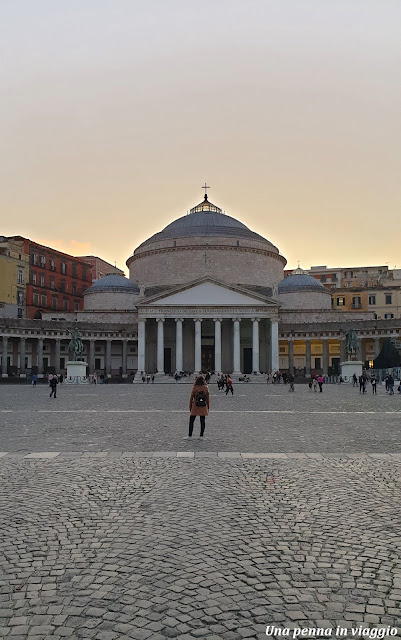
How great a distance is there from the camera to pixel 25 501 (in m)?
7.13

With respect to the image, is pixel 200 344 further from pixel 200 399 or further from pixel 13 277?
pixel 200 399

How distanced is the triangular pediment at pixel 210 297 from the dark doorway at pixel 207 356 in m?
6.57

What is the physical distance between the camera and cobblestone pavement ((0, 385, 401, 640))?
12.9ft

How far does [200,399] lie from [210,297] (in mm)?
50937

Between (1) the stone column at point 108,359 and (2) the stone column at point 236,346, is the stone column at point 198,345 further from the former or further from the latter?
(1) the stone column at point 108,359

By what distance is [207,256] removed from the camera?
7450 cm

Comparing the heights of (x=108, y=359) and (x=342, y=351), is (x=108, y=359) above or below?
below

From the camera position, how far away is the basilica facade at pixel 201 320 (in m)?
63.9

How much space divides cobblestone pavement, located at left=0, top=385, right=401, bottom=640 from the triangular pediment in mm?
52975

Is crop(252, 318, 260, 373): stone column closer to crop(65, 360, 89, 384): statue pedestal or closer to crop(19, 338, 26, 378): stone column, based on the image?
crop(65, 360, 89, 384): statue pedestal

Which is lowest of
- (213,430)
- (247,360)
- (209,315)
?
(213,430)

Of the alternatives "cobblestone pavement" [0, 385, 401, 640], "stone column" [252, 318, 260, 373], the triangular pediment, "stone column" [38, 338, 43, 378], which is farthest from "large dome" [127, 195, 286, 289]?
"cobblestone pavement" [0, 385, 401, 640]

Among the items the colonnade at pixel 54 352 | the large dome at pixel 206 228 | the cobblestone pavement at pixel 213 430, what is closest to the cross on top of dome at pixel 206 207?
the large dome at pixel 206 228

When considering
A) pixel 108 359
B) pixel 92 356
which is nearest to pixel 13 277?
pixel 92 356
